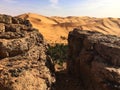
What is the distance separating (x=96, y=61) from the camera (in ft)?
44.2

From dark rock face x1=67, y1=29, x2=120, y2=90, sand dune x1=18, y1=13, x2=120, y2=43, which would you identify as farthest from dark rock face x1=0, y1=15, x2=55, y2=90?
sand dune x1=18, y1=13, x2=120, y2=43

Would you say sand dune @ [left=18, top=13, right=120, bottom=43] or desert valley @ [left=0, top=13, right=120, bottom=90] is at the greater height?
desert valley @ [left=0, top=13, right=120, bottom=90]

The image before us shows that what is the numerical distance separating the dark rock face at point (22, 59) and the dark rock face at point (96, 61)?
224cm

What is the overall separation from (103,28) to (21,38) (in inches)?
1751

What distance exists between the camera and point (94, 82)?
13445 millimetres

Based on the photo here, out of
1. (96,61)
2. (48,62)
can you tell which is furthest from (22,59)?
(96,61)

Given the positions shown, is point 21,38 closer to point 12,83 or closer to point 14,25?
point 14,25

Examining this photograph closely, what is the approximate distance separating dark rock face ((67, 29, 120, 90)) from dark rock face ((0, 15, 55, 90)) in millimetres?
2241

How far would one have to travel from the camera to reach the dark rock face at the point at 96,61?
1243 cm

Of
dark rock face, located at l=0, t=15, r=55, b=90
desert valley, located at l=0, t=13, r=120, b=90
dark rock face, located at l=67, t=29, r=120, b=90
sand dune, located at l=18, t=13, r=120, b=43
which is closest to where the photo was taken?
dark rock face, located at l=0, t=15, r=55, b=90

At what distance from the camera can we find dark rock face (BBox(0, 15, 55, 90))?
10297mm

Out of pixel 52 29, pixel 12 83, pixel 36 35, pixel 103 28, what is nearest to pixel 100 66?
pixel 36 35

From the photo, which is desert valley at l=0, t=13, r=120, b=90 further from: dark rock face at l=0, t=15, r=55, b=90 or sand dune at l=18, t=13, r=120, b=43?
sand dune at l=18, t=13, r=120, b=43

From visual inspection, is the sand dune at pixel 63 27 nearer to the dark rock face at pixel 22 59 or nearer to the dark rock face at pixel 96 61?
the dark rock face at pixel 96 61
